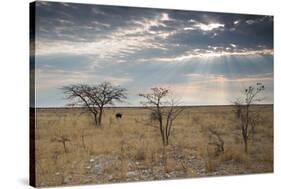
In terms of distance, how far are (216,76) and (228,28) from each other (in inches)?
32.3

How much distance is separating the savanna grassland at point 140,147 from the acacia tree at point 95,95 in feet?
0.41

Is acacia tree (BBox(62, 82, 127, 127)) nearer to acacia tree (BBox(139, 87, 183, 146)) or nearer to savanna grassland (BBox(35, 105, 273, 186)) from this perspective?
savanna grassland (BBox(35, 105, 273, 186))

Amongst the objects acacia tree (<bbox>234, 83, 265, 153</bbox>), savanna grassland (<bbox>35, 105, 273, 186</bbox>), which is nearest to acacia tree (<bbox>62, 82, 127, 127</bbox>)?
savanna grassland (<bbox>35, 105, 273, 186</bbox>)

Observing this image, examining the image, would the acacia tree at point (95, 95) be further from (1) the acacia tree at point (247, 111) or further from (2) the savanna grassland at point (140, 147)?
(1) the acacia tree at point (247, 111)

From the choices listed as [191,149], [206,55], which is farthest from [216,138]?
[206,55]

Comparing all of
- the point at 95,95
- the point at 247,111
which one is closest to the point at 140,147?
the point at 95,95

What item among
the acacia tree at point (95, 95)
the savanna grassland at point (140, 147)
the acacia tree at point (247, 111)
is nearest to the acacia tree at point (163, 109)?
the savanna grassland at point (140, 147)

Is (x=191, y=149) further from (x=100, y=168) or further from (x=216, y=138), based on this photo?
(x=100, y=168)

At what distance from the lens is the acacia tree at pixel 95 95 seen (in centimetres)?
912

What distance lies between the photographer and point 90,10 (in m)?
9.24

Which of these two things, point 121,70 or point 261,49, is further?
point 261,49

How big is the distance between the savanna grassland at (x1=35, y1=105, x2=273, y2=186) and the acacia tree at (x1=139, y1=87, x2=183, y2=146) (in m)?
0.09

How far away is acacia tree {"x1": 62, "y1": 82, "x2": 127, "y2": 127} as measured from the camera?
29.9ft

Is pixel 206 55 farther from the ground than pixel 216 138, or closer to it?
farther from the ground
